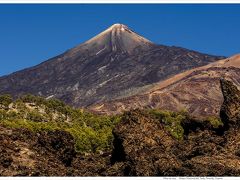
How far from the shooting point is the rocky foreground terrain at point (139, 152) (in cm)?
1672

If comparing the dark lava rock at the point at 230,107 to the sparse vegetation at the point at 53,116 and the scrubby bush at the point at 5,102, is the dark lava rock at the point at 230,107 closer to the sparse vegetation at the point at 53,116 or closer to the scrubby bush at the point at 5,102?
the sparse vegetation at the point at 53,116

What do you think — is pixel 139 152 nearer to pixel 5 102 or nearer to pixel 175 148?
pixel 175 148

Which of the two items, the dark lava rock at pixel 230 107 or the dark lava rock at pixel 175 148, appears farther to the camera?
the dark lava rock at pixel 230 107

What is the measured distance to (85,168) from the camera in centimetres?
1973

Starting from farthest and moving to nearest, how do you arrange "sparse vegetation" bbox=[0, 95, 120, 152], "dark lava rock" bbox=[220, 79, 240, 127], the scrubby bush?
the scrubby bush
"sparse vegetation" bbox=[0, 95, 120, 152]
"dark lava rock" bbox=[220, 79, 240, 127]

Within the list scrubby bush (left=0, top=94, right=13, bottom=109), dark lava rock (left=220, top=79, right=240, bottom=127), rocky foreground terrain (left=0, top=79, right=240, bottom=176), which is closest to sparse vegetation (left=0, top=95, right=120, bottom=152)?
scrubby bush (left=0, top=94, right=13, bottom=109)

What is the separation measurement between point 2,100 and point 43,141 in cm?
A: 9378

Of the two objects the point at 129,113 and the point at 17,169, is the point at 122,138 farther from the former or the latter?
the point at 17,169

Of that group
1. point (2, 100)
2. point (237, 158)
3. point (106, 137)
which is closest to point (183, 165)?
point (237, 158)

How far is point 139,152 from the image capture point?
18781 mm

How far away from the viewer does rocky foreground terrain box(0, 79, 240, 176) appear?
1672cm

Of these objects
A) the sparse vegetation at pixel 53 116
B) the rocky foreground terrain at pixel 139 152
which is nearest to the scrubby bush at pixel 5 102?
the sparse vegetation at pixel 53 116

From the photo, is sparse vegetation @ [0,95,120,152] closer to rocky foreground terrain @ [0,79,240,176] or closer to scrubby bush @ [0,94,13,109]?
scrubby bush @ [0,94,13,109]

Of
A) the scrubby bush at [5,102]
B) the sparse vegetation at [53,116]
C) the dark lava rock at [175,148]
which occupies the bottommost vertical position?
the dark lava rock at [175,148]
